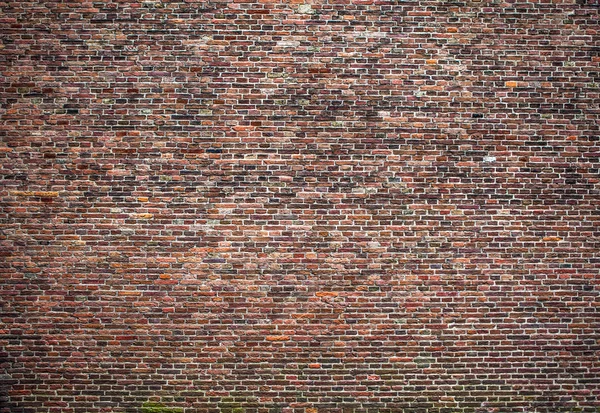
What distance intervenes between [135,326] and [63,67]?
10.4 ft

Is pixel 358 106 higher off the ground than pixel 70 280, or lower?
higher

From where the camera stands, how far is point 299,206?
215 inches

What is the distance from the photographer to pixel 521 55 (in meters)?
5.58

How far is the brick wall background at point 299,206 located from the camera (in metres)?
5.34

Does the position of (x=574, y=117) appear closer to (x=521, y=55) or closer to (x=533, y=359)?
(x=521, y=55)

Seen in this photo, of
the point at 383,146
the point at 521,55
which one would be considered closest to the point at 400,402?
the point at 383,146

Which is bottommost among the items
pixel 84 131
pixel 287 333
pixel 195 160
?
pixel 287 333

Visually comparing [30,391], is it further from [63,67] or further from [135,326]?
[63,67]

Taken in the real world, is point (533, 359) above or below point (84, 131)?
below

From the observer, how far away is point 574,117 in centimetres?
559

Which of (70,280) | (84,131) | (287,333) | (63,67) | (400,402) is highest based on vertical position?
(63,67)

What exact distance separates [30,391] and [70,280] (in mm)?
1330

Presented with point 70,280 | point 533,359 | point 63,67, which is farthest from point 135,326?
point 533,359

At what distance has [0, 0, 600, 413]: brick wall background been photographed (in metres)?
5.34
